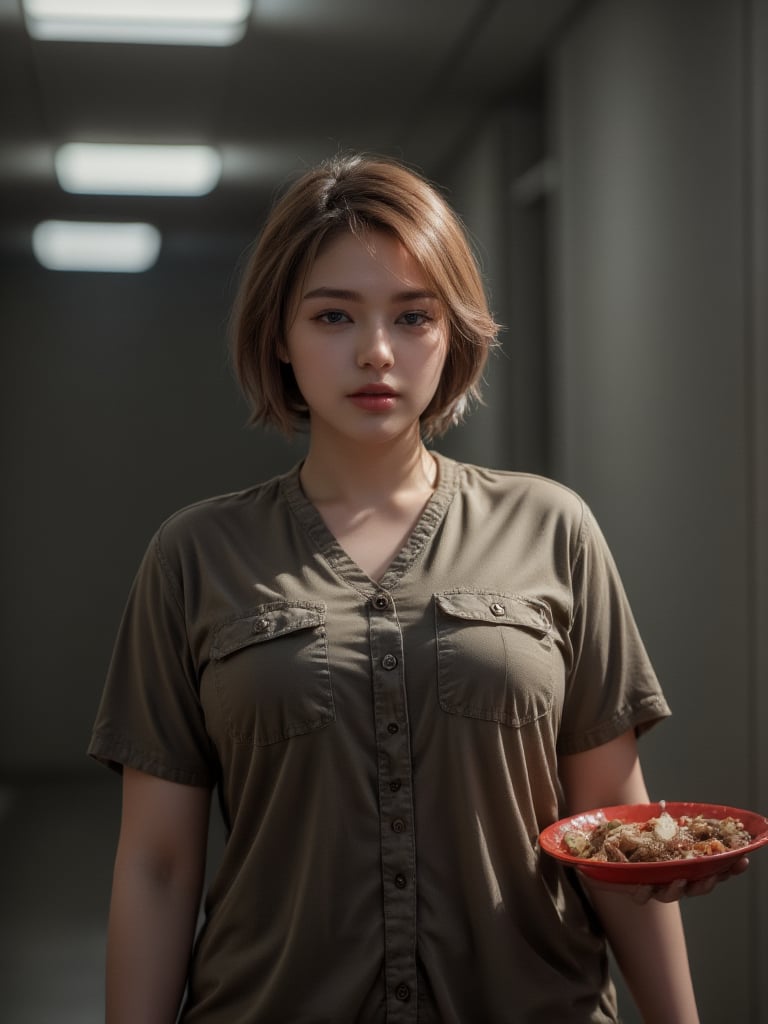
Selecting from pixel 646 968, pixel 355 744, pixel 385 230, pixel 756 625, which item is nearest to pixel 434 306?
pixel 385 230

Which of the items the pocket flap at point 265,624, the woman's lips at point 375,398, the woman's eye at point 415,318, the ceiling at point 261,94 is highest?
the ceiling at point 261,94

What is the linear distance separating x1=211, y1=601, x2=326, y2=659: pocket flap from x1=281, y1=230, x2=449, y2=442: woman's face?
0.63 feet

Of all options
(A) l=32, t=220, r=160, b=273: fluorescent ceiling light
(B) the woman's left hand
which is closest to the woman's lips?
(B) the woman's left hand

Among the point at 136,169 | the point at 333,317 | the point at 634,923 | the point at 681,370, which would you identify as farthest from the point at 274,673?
the point at 136,169

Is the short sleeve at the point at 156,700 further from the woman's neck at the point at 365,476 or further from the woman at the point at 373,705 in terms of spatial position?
the woman's neck at the point at 365,476

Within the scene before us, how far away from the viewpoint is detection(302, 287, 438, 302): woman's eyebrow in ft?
4.24

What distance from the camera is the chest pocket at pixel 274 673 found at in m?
1.23

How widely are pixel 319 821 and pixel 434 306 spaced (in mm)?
547

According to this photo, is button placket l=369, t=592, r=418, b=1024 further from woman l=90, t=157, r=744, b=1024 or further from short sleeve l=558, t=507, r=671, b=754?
short sleeve l=558, t=507, r=671, b=754

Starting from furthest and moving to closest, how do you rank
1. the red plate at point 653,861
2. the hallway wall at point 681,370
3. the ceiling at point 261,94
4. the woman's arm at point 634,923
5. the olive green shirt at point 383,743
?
the ceiling at point 261,94 < the hallway wall at point 681,370 < the woman's arm at point 634,923 < the olive green shirt at point 383,743 < the red plate at point 653,861

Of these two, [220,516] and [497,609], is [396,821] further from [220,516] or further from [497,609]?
[220,516]

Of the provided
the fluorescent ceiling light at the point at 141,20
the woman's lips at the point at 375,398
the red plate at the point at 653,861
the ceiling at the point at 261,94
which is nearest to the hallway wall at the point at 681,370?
the ceiling at the point at 261,94

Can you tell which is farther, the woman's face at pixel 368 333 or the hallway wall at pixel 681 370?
the hallway wall at pixel 681 370

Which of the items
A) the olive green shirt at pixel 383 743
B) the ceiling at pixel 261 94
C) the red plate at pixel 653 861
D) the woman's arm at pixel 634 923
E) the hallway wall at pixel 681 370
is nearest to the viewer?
the red plate at pixel 653 861
